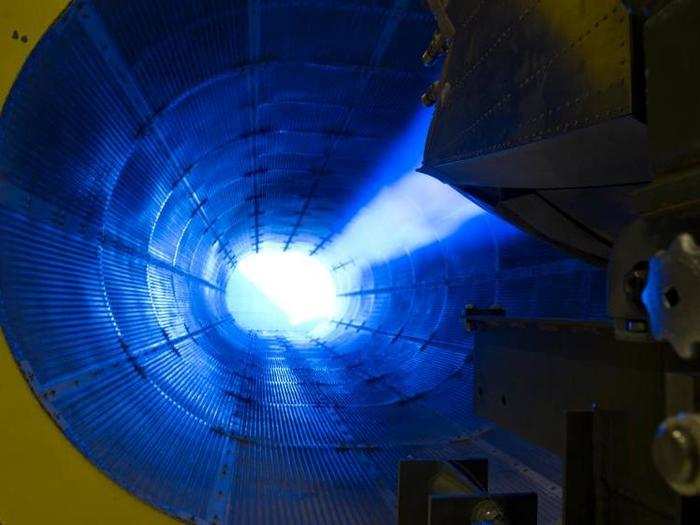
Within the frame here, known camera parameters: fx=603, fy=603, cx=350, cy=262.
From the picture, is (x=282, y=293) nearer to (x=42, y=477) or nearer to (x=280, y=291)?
(x=280, y=291)

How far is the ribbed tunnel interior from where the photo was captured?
283 cm

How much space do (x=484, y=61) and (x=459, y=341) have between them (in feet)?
13.9

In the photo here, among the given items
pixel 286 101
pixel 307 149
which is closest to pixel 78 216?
pixel 286 101

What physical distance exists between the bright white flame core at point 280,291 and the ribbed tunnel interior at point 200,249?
7984 millimetres

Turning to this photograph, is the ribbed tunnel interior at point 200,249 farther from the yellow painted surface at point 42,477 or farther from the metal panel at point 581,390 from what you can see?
the metal panel at point 581,390

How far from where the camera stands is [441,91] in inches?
128

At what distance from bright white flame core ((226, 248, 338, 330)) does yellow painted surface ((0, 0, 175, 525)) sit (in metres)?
12.6

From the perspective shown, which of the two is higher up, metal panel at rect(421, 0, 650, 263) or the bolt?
metal panel at rect(421, 0, 650, 263)

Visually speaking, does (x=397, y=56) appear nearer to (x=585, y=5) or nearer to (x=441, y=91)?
(x=441, y=91)

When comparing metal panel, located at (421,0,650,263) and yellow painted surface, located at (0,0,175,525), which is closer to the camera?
metal panel, located at (421,0,650,263)

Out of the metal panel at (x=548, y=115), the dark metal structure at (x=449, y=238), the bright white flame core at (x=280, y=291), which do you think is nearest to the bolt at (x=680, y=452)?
the dark metal structure at (x=449, y=238)

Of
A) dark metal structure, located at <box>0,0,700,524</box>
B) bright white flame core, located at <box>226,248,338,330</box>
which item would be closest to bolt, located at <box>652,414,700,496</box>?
dark metal structure, located at <box>0,0,700,524</box>

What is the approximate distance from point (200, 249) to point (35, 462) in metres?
5.81

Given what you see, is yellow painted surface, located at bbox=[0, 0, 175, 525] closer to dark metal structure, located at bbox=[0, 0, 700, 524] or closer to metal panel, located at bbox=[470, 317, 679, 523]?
dark metal structure, located at bbox=[0, 0, 700, 524]
